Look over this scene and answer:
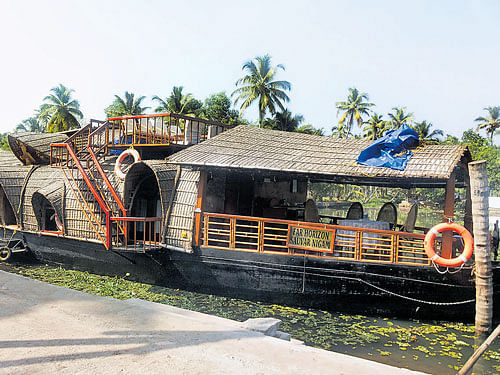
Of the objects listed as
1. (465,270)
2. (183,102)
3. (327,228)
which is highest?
(183,102)

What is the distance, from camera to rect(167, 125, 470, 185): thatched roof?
703 centimetres

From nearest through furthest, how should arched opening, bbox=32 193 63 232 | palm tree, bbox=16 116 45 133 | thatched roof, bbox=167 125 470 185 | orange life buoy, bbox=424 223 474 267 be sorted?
orange life buoy, bbox=424 223 474 267 → thatched roof, bbox=167 125 470 185 → arched opening, bbox=32 193 63 232 → palm tree, bbox=16 116 45 133

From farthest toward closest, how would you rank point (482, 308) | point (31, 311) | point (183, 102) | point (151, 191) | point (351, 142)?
point (183, 102) → point (151, 191) → point (351, 142) → point (482, 308) → point (31, 311)

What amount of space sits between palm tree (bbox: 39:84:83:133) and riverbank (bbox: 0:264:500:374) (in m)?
26.6

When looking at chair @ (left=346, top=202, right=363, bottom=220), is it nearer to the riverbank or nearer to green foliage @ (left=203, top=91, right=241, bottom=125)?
the riverbank

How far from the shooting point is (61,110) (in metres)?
32.2

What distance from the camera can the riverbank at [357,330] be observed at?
573cm

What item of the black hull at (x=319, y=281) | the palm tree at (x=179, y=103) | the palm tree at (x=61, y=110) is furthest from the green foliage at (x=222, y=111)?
the black hull at (x=319, y=281)

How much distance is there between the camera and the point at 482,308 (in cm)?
650

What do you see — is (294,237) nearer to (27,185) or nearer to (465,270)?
(465,270)

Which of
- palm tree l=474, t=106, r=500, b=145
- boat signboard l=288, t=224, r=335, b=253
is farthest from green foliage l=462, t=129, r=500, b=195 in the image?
boat signboard l=288, t=224, r=335, b=253

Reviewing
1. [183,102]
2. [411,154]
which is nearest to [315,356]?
[411,154]

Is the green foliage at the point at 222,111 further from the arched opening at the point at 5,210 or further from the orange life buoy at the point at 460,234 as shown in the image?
the orange life buoy at the point at 460,234

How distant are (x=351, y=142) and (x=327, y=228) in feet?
9.09
